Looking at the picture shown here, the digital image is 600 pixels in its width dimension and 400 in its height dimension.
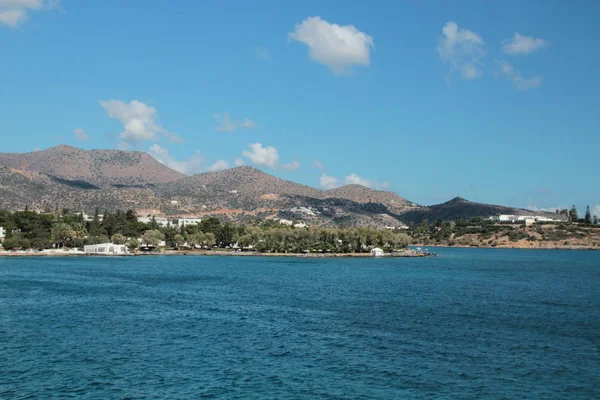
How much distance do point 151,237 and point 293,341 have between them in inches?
4480

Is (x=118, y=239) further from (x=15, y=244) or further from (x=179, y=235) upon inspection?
(x=15, y=244)

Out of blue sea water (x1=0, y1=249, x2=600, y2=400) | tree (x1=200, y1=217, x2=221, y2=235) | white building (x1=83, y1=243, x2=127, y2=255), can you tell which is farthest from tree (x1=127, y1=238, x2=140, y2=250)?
blue sea water (x1=0, y1=249, x2=600, y2=400)

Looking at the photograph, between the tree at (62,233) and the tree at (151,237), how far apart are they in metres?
15.9

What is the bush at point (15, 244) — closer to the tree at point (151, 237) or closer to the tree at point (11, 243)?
the tree at point (11, 243)

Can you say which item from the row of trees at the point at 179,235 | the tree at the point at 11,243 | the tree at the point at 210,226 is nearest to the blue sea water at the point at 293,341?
the tree at the point at 11,243

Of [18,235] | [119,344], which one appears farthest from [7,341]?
[18,235]

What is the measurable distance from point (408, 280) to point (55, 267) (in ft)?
171

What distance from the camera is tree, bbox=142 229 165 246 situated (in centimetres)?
14538

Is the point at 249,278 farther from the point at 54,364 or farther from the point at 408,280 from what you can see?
the point at 54,364

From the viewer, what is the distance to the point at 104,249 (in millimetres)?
132875

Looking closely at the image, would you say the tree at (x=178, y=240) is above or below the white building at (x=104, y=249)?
above

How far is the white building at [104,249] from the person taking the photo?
434 feet

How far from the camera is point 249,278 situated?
80.8 meters

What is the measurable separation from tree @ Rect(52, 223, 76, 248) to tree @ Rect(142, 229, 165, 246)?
15934 millimetres
